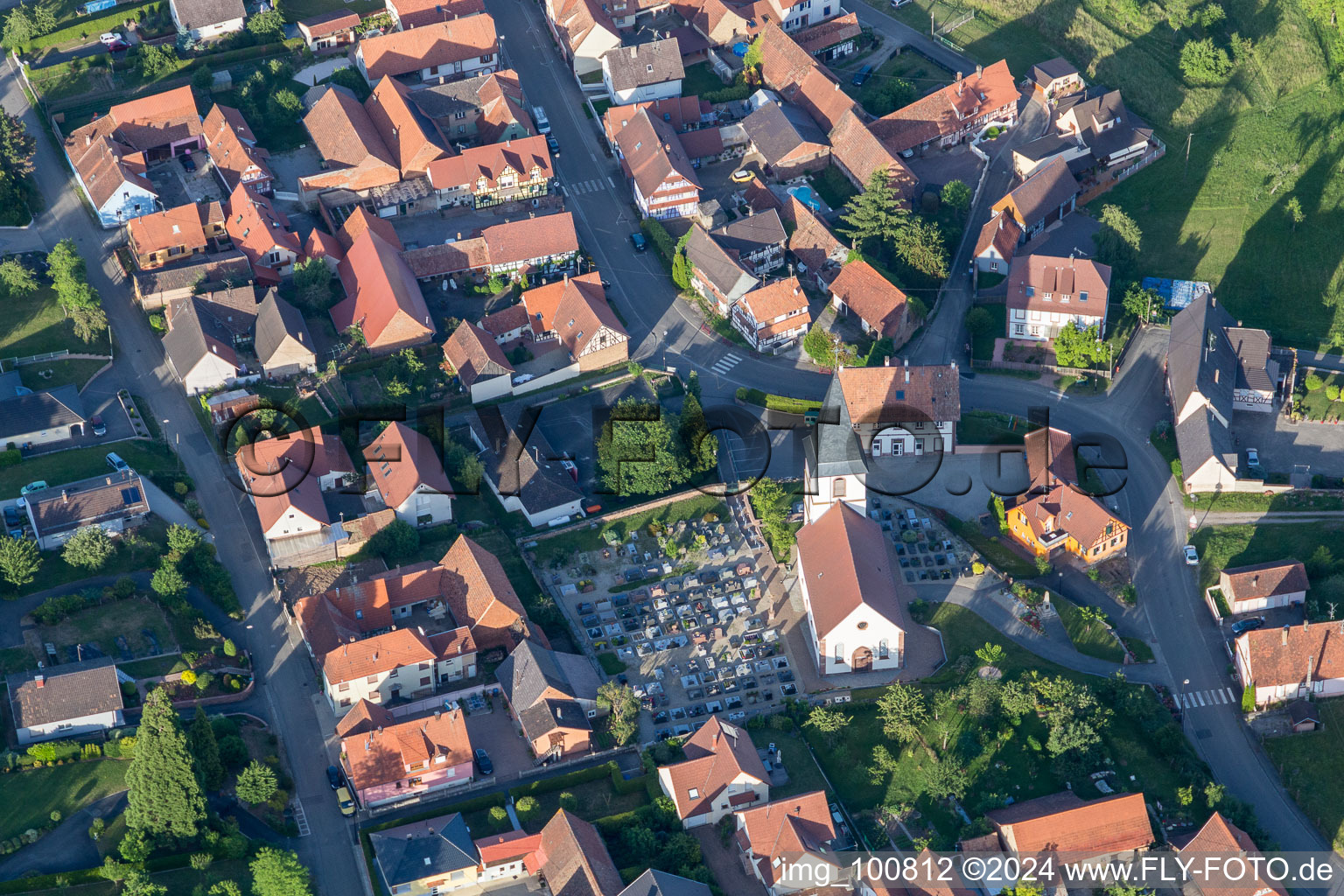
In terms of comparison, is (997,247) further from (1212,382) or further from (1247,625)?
(1247,625)

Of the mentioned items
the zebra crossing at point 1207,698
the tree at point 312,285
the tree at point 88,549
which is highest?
the tree at point 312,285

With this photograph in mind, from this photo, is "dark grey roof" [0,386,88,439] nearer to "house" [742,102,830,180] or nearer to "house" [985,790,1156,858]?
"house" [742,102,830,180]

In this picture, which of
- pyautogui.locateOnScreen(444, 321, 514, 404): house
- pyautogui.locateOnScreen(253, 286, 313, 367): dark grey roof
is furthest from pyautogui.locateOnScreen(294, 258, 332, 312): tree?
pyautogui.locateOnScreen(444, 321, 514, 404): house

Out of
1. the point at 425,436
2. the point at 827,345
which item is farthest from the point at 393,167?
the point at 827,345

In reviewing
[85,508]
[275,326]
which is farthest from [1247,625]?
[85,508]

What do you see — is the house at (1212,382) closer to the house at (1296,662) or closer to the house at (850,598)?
the house at (1296,662)

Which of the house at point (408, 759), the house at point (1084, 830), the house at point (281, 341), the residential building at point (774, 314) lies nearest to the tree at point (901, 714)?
the house at point (1084, 830)

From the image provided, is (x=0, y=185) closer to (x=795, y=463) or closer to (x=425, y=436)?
(x=425, y=436)
